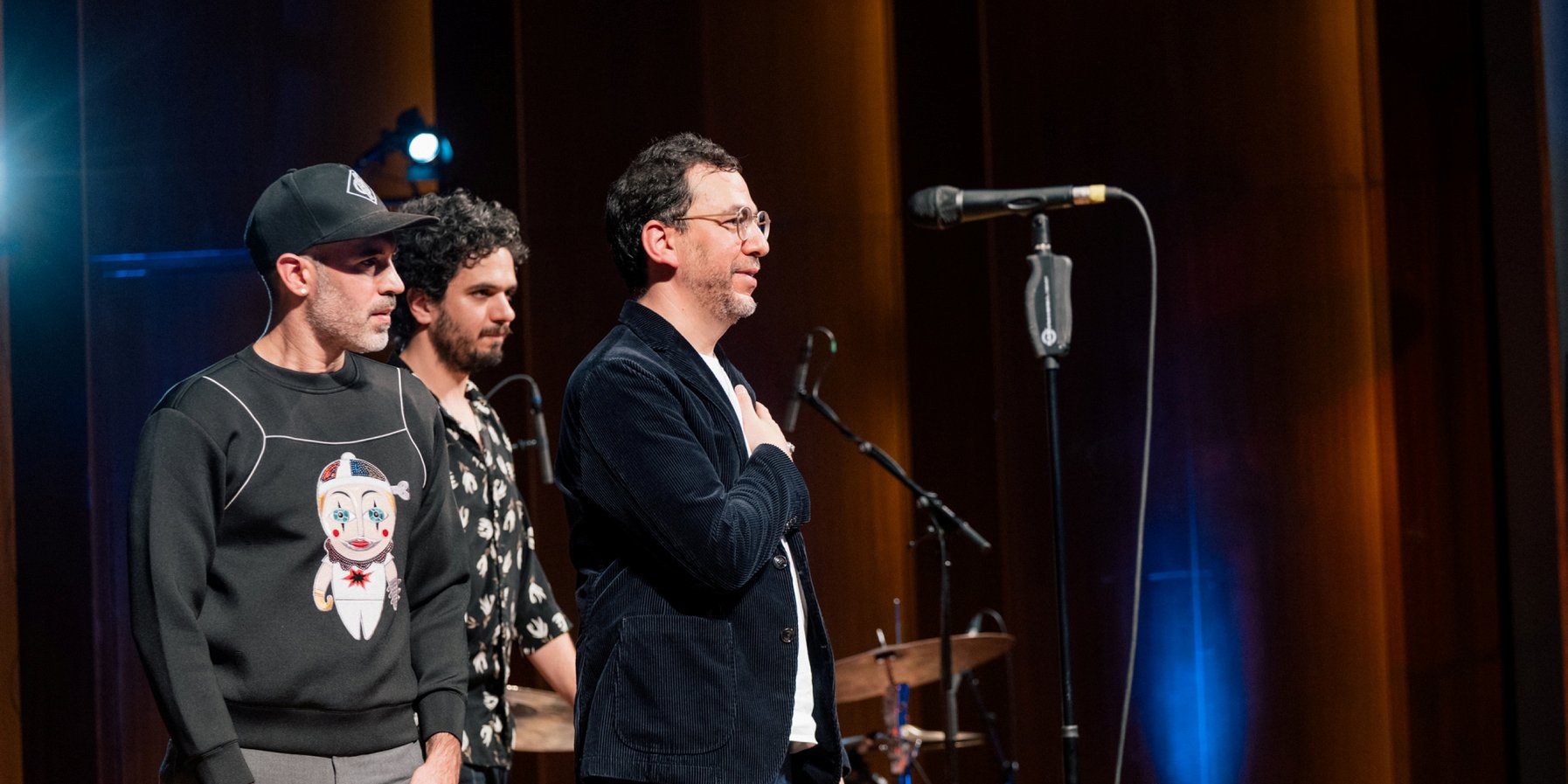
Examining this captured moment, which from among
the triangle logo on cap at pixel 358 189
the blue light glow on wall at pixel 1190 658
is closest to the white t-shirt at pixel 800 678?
the triangle logo on cap at pixel 358 189

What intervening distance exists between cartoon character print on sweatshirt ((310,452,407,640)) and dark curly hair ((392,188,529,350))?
0.94 metres

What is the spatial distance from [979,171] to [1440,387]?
5.72 ft

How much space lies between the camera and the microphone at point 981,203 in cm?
284

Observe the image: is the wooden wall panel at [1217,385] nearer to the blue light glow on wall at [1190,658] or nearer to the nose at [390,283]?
the blue light glow on wall at [1190,658]

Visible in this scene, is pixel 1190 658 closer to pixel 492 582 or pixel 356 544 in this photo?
pixel 492 582

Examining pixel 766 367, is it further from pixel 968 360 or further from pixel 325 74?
→ pixel 325 74

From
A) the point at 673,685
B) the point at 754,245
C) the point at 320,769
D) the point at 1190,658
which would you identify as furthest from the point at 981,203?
the point at 1190,658

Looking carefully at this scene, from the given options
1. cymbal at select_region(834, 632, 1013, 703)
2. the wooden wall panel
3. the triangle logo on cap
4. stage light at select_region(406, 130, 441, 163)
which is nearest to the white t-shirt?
the triangle logo on cap

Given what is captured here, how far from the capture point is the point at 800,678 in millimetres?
2154

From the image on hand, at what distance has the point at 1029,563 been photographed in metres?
5.00

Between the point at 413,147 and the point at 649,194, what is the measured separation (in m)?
2.53

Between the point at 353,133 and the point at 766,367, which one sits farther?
the point at 766,367

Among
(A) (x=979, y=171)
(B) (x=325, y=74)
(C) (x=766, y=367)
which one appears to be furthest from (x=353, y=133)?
(A) (x=979, y=171)

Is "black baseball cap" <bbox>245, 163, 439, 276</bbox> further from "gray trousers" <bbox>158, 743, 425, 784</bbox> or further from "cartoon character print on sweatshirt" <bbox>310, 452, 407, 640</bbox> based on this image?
"gray trousers" <bbox>158, 743, 425, 784</bbox>
